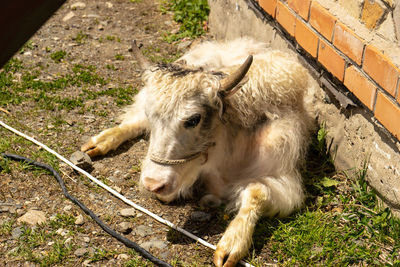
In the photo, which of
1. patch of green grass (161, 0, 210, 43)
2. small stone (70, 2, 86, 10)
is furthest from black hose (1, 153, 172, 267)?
small stone (70, 2, 86, 10)

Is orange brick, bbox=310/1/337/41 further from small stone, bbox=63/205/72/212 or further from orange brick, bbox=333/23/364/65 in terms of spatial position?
small stone, bbox=63/205/72/212

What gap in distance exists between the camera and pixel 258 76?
3572 mm

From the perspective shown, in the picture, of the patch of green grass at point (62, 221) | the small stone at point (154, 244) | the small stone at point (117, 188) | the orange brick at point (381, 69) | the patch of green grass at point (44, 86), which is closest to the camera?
the orange brick at point (381, 69)

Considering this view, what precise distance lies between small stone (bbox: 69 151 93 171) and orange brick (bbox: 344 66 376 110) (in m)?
2.16

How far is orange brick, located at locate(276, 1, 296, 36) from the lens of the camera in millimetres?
4039

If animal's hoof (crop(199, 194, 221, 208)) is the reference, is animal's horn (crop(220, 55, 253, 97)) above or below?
above

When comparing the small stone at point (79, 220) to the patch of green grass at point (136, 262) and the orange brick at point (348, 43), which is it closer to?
the patch of green grass at point (136, 262)

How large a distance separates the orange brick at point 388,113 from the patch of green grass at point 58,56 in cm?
381

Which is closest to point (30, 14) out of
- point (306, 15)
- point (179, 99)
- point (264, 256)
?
point (179, 99)

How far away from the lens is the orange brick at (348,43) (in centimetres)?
316

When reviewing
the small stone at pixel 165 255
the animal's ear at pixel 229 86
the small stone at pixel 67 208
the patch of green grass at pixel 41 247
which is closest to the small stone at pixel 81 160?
the small stone at pixel 67 208

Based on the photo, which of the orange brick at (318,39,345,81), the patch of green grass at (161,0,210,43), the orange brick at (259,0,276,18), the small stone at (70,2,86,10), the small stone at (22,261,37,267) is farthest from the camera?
the small stone at (70,2,86,10)

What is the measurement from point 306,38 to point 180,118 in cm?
142

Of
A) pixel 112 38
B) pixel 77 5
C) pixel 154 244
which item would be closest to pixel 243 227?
pixel 154 244
